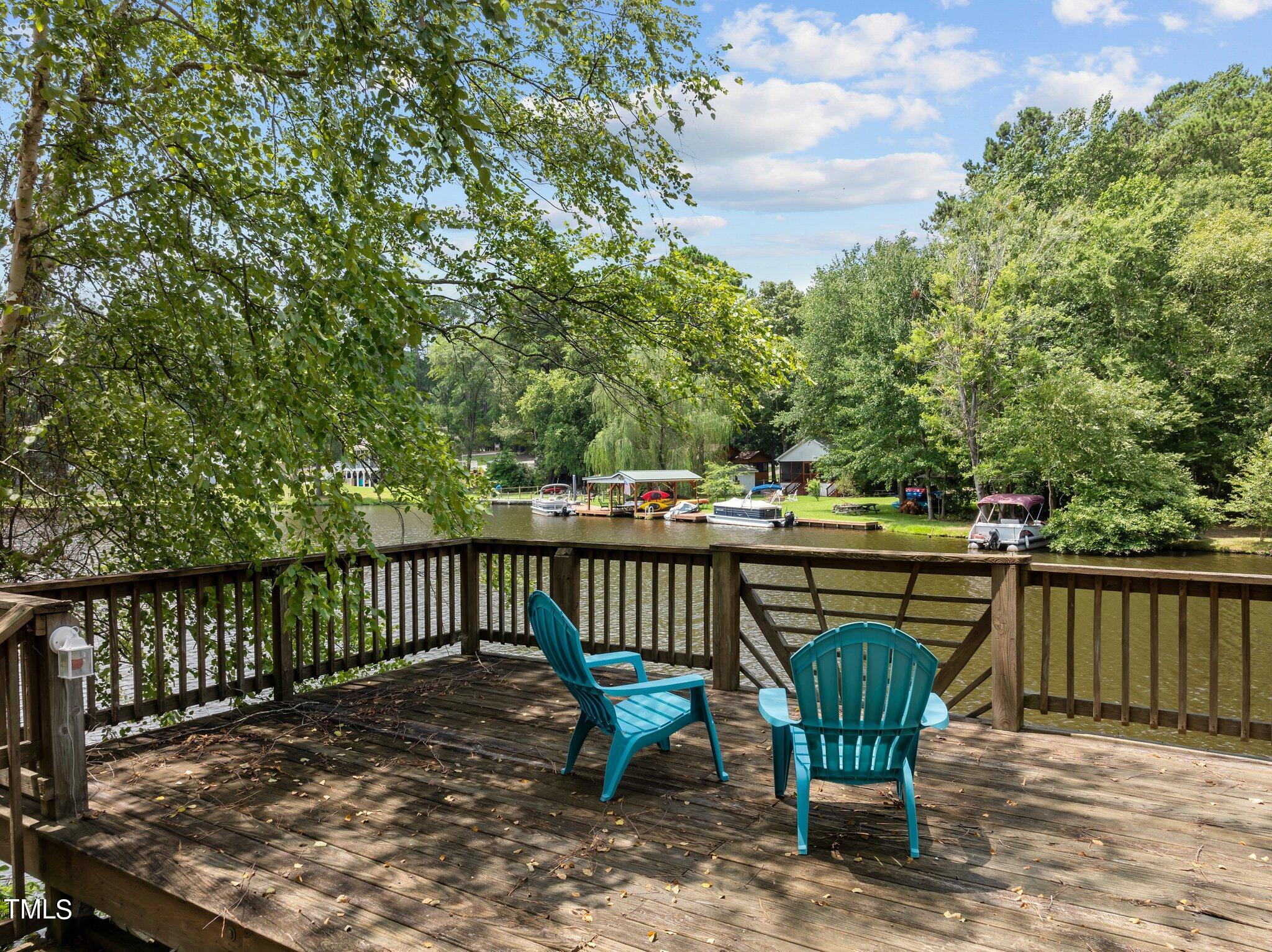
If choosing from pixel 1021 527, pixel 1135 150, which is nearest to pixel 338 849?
pixel 1021 527

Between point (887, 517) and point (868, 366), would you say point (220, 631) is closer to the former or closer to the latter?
point (887, 517)

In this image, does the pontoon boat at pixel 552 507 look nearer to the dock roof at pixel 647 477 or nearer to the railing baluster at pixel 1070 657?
the dock roof at pixel 647 477

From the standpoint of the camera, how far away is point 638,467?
1474 inches

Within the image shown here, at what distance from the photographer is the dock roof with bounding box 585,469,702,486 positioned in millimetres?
34094

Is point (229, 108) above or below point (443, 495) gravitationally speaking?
above

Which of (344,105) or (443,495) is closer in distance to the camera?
(443,495)

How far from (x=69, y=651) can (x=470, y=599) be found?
3.14 meters

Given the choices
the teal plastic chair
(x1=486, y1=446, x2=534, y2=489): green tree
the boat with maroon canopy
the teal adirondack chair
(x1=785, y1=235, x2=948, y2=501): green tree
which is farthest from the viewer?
(x1=486, y1=446, x2=534, y2=489): green tree

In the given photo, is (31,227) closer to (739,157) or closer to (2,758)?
(2,758)

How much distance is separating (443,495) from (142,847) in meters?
1.78

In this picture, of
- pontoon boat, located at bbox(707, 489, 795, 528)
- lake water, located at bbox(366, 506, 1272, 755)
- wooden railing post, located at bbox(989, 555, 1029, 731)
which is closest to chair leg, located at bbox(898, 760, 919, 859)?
wooden railing post, located at bbox(989, 555, 1029, 731)

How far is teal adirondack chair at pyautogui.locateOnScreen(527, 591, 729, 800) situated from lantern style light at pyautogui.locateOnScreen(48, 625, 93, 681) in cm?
174

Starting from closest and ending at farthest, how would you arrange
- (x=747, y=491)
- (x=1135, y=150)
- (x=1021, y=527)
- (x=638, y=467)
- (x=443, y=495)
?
1. (x=443, y=495)
2. (x=1021, y=527)
3. (x=1135, y=150)
4. (x=638, y=467)
5. (x=747, y=491)

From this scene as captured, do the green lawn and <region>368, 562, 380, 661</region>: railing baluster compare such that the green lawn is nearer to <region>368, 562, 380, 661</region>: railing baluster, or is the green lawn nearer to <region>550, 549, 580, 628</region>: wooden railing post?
<region>550, 549, 580, 628</region>: wooden railing post
